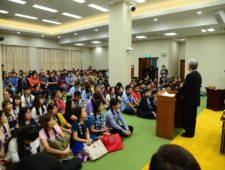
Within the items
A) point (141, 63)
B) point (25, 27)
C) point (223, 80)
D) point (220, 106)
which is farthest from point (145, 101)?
point (25, 27)

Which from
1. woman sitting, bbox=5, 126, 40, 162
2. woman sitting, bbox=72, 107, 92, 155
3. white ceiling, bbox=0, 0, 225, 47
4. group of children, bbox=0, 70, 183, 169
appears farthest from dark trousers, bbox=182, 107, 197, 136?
white ceiling, bbox=0, 0, 225, 47

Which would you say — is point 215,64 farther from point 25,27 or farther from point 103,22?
point 25,27

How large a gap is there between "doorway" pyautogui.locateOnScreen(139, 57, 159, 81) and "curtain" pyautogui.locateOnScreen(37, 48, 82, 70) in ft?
19.2

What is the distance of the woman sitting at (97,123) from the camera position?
3.62 metres

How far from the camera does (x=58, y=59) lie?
1439 cm

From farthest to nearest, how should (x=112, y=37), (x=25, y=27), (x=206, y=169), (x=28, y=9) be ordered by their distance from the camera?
(x=25, y=27) → (x=28, y=9) → (x=112, y=37) → (x=206, y=169)

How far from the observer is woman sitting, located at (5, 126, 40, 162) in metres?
2.24

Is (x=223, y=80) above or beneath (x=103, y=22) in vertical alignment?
beneath

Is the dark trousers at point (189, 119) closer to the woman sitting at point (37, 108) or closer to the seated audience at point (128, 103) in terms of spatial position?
the seated audience at point (128, 103)

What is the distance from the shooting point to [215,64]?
9.61 m

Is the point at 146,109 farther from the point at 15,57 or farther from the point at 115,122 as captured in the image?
the point at 15,57

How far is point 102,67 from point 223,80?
9455 millimetres

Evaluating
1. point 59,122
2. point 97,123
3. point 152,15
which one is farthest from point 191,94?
point 152,15

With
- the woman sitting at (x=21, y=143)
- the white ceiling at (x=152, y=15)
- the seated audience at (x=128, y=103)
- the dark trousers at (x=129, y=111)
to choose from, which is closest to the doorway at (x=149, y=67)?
the white ceiling at (x=152, y=15)
